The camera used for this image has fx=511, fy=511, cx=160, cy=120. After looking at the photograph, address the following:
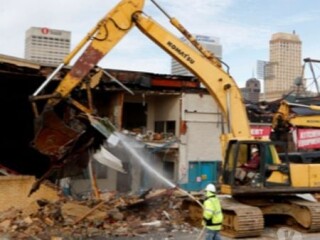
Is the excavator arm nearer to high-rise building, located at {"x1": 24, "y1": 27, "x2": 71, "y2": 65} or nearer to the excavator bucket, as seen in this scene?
the excavator bucket

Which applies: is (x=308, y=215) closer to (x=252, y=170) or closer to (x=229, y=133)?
(x=252, y=170)

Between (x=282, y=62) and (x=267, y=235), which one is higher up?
(x=282, y=62)

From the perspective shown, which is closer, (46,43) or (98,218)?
(98,218)

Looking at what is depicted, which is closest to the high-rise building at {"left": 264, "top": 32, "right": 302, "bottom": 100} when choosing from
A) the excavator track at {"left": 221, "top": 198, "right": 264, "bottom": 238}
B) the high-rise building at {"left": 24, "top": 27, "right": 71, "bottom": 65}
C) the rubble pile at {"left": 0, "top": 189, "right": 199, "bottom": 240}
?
the high-rise building at {"left": 24, "top": 27, "right": 71, "bottom": 65}

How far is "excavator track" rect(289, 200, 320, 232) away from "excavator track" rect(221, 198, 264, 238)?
57.7 inches

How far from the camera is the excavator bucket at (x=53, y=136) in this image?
12062 mm

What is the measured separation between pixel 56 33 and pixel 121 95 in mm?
63968

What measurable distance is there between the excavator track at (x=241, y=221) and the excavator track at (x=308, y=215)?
1.46m

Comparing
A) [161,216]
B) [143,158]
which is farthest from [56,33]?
[161,216]

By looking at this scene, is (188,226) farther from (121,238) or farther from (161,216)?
(121,238)

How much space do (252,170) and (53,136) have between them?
5744 mm

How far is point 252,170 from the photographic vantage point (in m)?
14.5

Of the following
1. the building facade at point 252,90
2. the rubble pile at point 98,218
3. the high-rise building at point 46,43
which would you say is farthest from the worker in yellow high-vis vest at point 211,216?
the high-rise building at point 46,43

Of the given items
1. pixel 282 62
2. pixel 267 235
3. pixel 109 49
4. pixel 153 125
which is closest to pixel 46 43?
pixel 153 125
